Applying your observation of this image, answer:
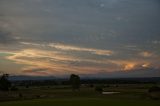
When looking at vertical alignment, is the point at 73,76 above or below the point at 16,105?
above

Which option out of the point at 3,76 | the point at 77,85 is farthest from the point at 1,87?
the point at 77,85

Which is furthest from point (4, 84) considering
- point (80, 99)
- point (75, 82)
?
point (80, 99)

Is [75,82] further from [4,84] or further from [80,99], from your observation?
[80,99]

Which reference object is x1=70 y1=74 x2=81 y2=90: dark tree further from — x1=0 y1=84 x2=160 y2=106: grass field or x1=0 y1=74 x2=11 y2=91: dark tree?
x1=0 y1=84 x2=160 y2=106: grass field

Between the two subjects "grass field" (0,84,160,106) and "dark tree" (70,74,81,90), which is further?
"dark tree" (70,74,81,90)

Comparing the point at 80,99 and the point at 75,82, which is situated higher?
the point at 75,82

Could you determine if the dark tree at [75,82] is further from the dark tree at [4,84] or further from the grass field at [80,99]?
the grass field at [80,99]

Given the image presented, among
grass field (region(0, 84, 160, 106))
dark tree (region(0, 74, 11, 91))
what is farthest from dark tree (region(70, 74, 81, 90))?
grass field (region(0, 84, 160, 106))

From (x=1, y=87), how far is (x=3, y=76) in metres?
5.63

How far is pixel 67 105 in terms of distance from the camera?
1731 inches

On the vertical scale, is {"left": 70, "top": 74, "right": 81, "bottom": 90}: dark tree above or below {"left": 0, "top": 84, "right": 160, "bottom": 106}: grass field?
above

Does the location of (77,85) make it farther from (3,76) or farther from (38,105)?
(38,105)

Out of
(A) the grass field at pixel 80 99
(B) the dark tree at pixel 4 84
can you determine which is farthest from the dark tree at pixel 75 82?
(A) the grass field at pixel 80 99

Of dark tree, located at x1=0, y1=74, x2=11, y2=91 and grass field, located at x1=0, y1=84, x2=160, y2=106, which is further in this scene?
dark tree, located at x1=0, y1=74, x2=11, y2=91
